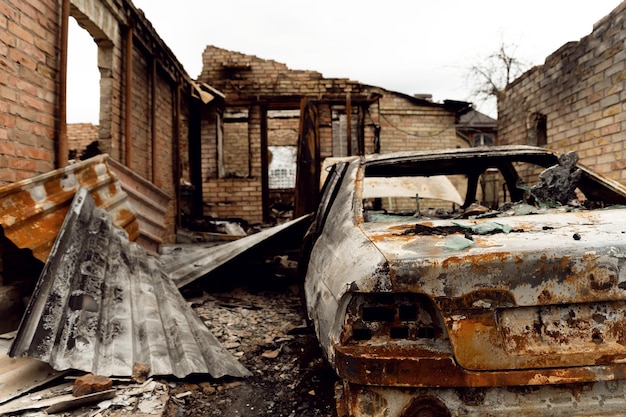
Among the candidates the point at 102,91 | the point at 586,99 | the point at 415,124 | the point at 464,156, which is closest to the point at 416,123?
the point at 415,124

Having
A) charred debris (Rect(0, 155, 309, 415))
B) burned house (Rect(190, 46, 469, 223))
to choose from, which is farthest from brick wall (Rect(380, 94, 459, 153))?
charred debris (Rect(0, 155, 309, 415))

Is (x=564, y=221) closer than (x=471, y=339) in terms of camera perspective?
No

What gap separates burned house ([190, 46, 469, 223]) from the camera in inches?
279

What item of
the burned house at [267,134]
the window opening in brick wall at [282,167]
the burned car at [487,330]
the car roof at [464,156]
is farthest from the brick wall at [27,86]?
the window opening in brick wall at [282,167]

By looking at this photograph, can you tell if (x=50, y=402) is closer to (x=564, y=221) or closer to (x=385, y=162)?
(x=385, y=162)

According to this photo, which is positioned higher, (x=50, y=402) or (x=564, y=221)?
(x=564, y=221)

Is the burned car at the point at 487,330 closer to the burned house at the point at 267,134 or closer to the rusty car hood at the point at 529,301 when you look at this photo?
the rusty car hood at the point at 529,301

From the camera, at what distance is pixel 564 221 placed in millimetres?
1668

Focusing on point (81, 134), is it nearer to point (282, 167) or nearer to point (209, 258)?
point (282, 167)

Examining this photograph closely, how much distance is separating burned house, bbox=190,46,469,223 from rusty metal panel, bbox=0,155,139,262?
3039 mm

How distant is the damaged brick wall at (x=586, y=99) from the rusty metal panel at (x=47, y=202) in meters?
5.87

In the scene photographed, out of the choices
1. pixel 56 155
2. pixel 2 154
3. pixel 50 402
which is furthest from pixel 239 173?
pixel 50 402

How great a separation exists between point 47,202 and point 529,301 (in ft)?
9.92

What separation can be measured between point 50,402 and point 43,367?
32 centimetres
